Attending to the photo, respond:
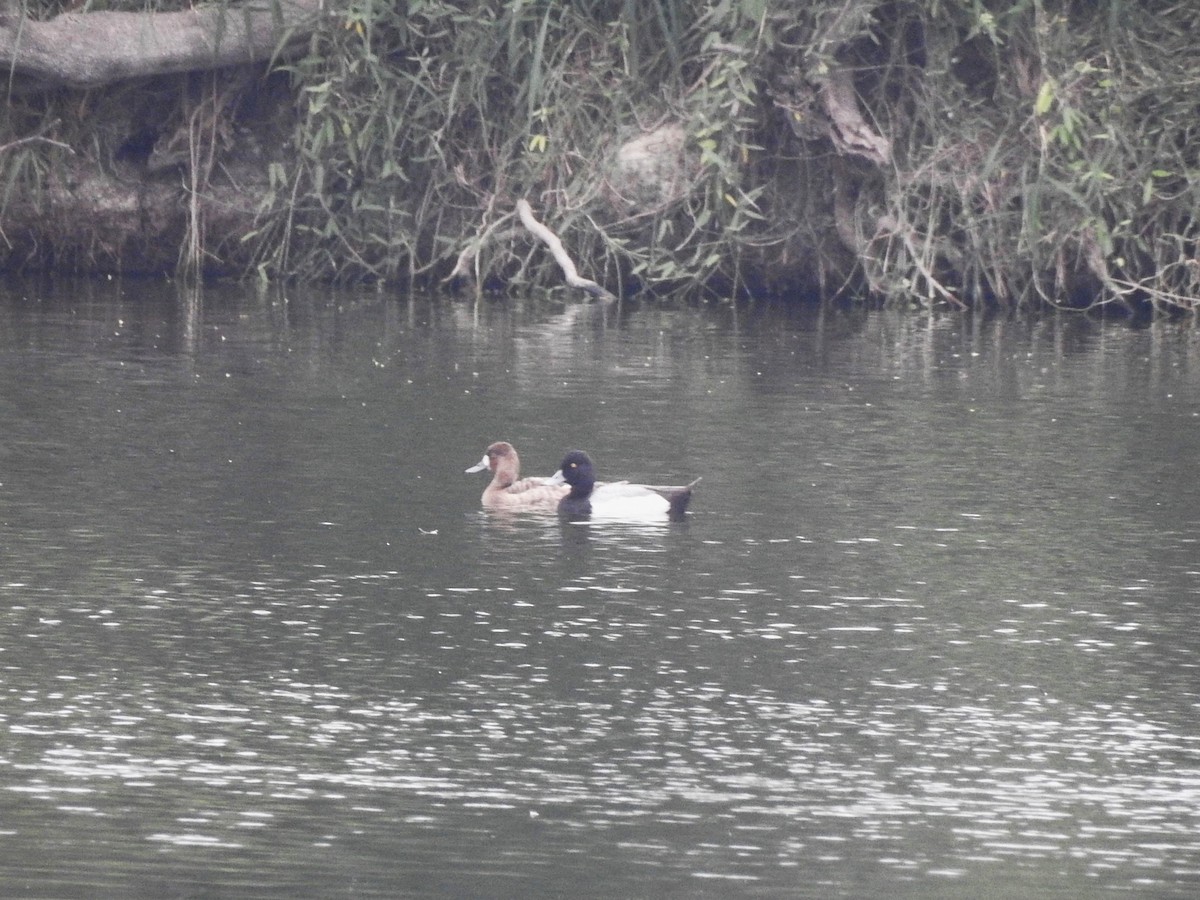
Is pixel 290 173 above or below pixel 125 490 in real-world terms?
above

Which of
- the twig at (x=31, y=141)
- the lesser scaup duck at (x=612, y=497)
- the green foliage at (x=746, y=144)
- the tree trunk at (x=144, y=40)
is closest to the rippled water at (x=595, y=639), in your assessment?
the lesser scaup duck at (x=612, y=497)

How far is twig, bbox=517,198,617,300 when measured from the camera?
77.7 feet

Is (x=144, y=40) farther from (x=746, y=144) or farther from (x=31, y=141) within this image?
(x=746, y=144)

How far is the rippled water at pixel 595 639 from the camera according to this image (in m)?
7.04

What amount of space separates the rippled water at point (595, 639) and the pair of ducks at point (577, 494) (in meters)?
0.15

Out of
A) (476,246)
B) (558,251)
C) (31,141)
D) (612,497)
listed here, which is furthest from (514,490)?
(31,141)

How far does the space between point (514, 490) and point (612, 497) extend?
21.1 inches

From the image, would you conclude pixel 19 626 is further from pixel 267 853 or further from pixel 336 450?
pixel 336 450

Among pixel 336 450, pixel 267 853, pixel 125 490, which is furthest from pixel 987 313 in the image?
pixel 267 853

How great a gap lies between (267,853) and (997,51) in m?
17.5

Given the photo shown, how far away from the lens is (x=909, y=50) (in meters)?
23.9

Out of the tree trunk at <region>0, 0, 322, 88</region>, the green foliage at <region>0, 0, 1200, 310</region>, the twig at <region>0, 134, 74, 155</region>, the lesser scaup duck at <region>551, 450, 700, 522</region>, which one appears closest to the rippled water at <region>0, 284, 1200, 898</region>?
the lesser scaup duck at <region>551, 450, 700, 522</region>

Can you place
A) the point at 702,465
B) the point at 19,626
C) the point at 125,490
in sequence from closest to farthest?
the point at 19,626, the point at 125,490, the point at 702,465

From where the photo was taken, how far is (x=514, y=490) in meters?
12.8
